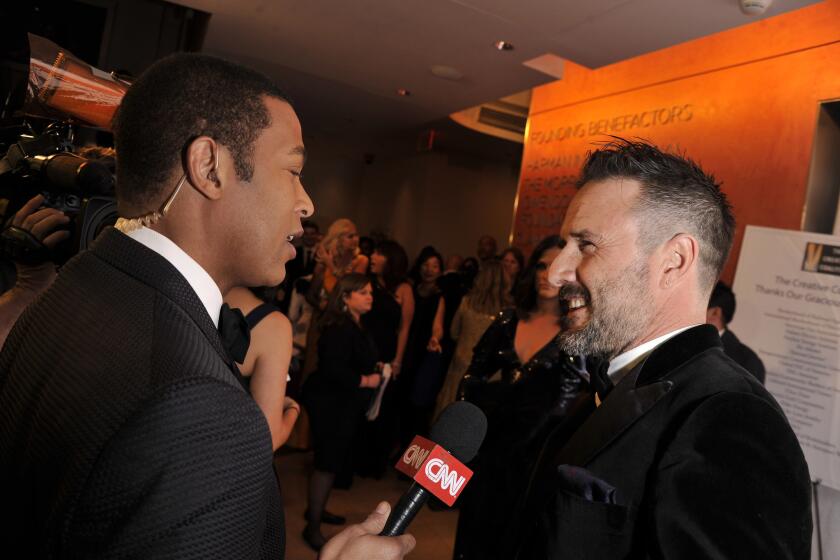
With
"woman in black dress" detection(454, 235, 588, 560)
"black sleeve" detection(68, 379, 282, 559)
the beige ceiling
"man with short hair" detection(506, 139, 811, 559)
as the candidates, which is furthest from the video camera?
the beige ceiling

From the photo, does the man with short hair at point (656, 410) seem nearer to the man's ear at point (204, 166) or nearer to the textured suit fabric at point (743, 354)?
the man's ear at point (204, 166)

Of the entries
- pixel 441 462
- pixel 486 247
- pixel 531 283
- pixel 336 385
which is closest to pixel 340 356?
pixel 336 385

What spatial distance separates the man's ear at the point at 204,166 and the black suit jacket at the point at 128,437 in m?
0.19

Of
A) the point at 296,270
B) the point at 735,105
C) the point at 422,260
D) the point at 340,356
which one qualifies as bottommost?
the point at 340,356

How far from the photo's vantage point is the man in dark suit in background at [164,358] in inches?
29.3

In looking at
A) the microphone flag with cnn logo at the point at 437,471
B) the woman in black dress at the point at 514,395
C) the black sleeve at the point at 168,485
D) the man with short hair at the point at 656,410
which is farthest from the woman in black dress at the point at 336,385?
the black sleeve at the point at 168,485

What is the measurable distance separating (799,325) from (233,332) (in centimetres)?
328

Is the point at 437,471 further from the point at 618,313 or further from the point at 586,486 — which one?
the point at 618,313

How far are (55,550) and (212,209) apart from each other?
0.54m

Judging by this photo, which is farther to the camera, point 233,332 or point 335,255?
point 335,255

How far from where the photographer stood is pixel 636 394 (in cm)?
123

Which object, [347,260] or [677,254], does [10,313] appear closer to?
[677,254]

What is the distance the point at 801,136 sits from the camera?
4012 mm

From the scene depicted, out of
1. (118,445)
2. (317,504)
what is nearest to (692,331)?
(118,445)
